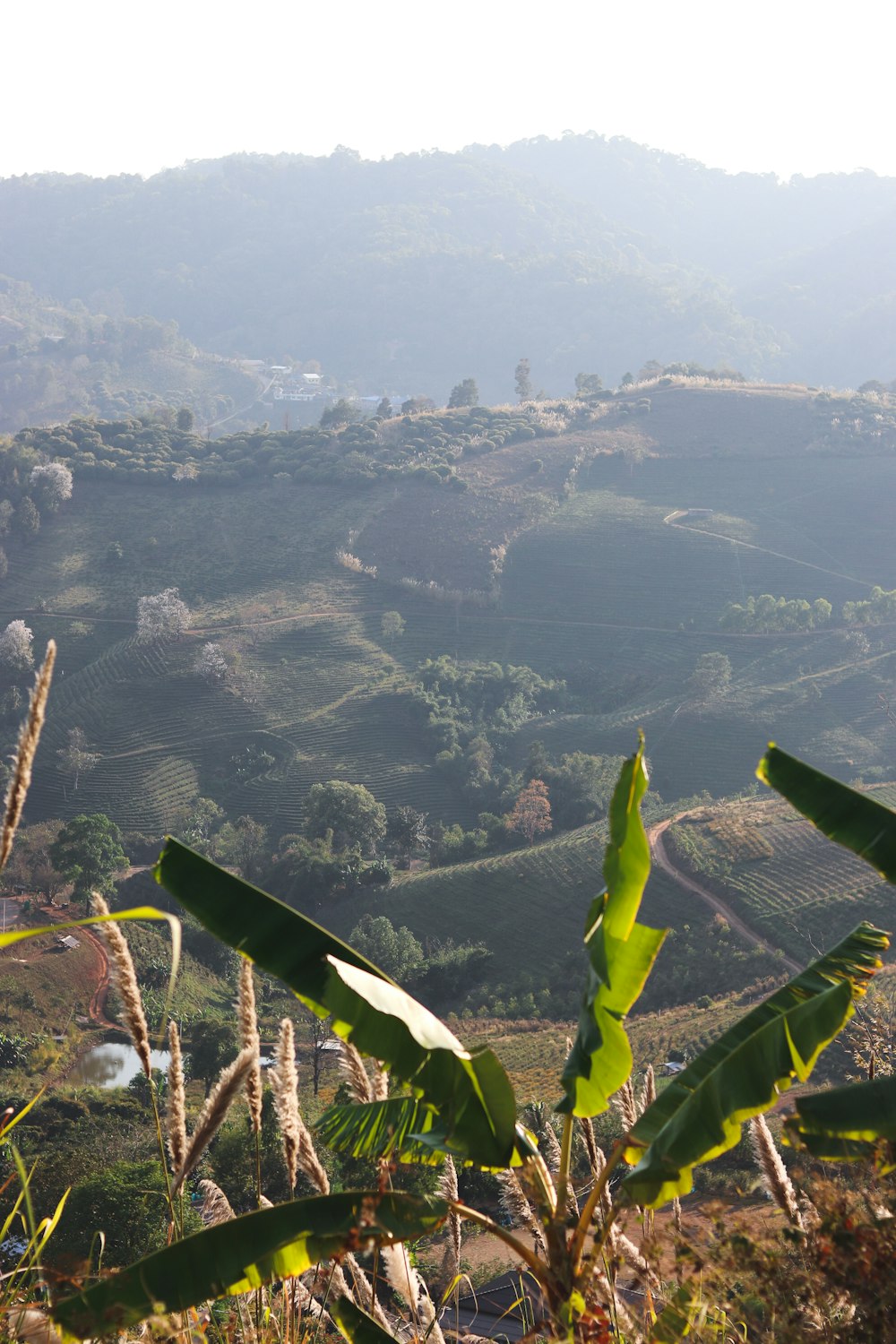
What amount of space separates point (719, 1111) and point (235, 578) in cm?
5137

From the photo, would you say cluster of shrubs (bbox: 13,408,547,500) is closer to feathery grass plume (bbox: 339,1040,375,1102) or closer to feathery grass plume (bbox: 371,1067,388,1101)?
feathery grass plume (bbox: 371,1067,388,1101)

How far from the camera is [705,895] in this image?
26938 mm

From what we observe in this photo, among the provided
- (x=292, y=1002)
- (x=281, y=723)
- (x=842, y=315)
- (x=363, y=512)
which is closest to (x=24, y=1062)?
(x=292, y=1002)

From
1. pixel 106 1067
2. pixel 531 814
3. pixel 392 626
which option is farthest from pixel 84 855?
pixel 392 626

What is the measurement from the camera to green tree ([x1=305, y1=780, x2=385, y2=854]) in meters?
34.4

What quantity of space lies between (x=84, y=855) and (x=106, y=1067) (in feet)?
28.4

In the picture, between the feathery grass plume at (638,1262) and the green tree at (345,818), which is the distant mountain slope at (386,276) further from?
the feathery grass plume at (638,1262)

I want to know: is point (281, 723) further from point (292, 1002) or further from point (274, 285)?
point (274, 285)

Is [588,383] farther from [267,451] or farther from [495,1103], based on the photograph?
[495,1103]

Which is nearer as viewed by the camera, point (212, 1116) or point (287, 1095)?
point (212, 1116)

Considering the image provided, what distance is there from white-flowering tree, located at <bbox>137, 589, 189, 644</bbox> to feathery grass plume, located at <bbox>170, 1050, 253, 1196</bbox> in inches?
1794

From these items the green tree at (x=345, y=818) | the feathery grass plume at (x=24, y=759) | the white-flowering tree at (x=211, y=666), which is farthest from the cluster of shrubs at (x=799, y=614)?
the feathery grass plume at (x=24, y=759)

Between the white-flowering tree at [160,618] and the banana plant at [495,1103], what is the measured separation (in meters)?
44.9

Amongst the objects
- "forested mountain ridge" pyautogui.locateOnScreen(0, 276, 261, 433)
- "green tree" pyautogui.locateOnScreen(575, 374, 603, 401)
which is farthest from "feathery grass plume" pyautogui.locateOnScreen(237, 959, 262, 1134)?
"forested mountain ridge" pyautogui.locateOnScreen(0, 276, 261, 433)
